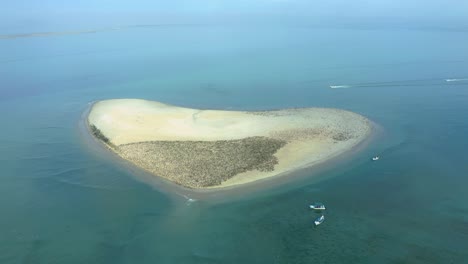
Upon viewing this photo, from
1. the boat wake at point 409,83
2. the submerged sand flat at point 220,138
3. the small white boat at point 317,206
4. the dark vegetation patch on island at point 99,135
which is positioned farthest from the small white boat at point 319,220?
the boat wake at point 409,83

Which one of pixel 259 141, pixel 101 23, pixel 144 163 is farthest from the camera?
pixel 101 23

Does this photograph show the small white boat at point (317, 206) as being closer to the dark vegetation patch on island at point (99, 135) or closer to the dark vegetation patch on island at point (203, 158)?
the dark vegetation patch on island at point (203, 158)

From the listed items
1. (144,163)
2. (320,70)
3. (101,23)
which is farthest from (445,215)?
(101,23)

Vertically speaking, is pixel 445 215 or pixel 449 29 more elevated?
pixel 449 29

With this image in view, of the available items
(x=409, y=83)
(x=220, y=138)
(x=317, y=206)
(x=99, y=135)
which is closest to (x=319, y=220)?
(x=317, y=206)

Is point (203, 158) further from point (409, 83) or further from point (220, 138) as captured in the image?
point (409, 83)

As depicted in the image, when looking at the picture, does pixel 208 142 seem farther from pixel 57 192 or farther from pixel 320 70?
pixel 320 70
